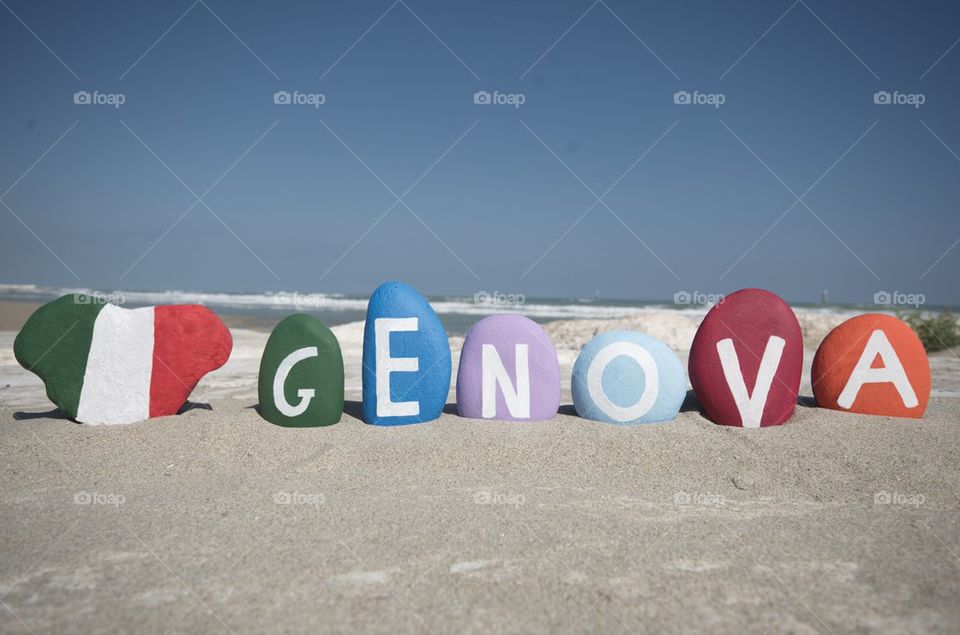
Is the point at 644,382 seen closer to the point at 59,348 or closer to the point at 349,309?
the point at 59,348

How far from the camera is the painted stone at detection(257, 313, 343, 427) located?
5.50m

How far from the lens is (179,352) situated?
559cm

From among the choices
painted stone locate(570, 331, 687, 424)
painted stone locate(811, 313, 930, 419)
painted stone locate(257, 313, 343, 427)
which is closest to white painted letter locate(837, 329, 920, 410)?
painted stone locate(811, 313, 930, 419)

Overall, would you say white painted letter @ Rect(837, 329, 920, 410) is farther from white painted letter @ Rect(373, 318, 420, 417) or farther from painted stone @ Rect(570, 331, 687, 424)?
white painted letter @ Rect(373, 318, 420, 417)

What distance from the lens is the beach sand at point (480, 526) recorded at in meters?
2.45

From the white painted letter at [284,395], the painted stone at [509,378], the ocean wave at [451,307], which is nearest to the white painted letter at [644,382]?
the painted stone at [509,378]

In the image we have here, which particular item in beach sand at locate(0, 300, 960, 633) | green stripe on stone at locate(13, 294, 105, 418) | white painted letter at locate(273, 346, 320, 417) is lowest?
beach sand at locate(0, 300, 960, 633)

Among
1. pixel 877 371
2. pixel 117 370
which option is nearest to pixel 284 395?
pixel 117 370

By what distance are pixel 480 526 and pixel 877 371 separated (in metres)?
4.57

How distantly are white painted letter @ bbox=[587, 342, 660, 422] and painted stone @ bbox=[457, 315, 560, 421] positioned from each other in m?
0.35

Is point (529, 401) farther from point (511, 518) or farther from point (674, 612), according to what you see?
point (674, 612)

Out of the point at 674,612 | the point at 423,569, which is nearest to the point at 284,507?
the point at 423,569

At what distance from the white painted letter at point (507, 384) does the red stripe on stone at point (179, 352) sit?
2470 mm

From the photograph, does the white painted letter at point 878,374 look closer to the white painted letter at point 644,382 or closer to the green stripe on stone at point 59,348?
the white painted letter at point 644,382
